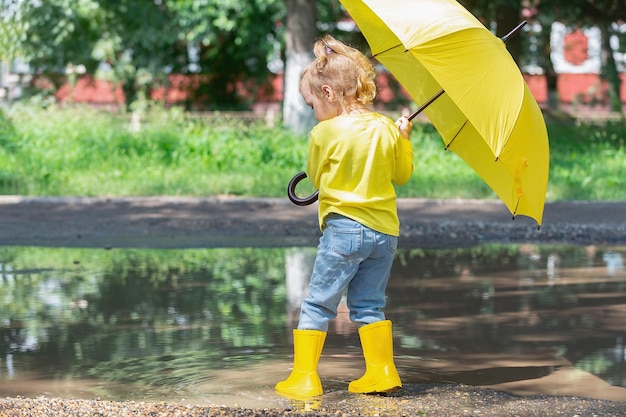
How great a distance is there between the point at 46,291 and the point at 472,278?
288 cm

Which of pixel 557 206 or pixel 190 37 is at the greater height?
pixel 190 37

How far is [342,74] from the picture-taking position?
15.6 ft

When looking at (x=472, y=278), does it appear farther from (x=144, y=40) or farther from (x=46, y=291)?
(x=144, y=40)

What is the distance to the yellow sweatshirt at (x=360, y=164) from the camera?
4715 millimetres

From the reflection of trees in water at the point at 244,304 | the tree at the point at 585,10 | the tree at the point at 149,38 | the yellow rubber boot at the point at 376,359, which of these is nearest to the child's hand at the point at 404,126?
the yellow rubber boot at the point at 376,359

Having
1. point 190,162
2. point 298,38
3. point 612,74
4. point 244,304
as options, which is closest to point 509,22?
point 298,38

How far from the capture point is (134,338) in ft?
19.9

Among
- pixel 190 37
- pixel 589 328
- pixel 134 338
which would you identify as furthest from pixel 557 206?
pixel 190 37

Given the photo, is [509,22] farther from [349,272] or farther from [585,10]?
[349,272]

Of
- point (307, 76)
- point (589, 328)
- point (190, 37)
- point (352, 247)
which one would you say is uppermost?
point (190, 37)

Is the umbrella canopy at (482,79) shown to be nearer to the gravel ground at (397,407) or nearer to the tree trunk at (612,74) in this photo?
the gravel ground at (397,407)

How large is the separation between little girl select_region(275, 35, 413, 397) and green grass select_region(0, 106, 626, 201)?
7.72m

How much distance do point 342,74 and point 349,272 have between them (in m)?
0.81

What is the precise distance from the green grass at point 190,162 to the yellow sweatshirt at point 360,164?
7759 millimetres
